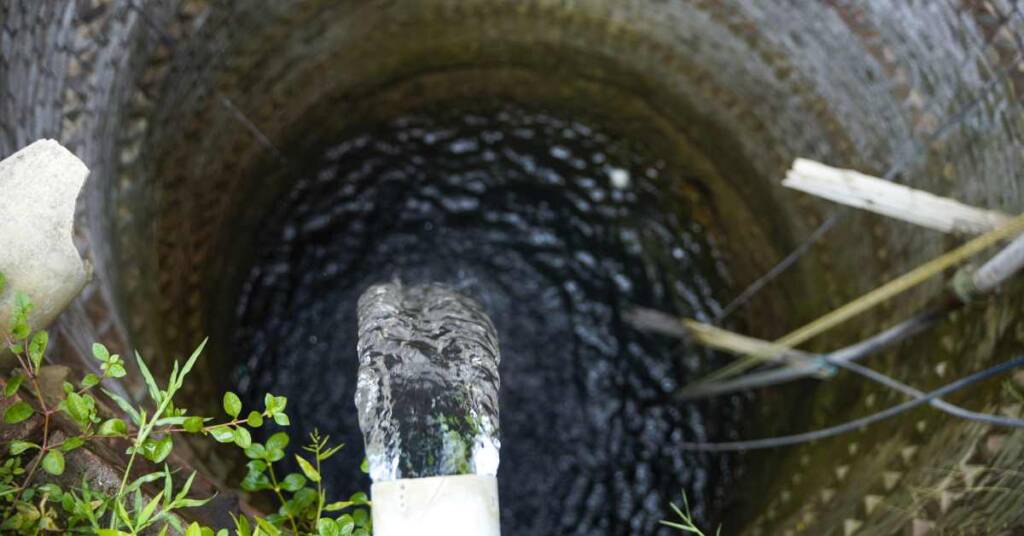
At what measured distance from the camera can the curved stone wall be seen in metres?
2.27

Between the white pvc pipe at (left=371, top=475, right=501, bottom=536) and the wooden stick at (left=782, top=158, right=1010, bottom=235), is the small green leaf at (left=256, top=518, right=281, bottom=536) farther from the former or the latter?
the wooden stick at (left=782, top=158, right=1010, bottom=235)

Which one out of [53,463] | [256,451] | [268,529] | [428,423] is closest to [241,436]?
[256,451]

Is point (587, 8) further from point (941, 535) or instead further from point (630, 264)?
point (941, 535)

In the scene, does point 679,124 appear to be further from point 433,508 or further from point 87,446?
point 87,446

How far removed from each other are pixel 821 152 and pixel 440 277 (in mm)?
1721

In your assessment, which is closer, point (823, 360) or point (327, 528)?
point (327, 528)

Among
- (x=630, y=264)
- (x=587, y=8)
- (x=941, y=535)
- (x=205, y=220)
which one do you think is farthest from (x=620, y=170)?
(x=941, y=535)

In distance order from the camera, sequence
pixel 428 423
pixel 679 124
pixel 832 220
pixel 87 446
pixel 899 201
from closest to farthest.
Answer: pixel 87 446 < pixel 428 423 < pixel 899 201 < pixel 832 220 < pixel 679 124

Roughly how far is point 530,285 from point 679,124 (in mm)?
1073

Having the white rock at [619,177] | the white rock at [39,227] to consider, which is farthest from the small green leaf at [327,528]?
the white rock at [619,177]

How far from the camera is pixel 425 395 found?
2174 mm

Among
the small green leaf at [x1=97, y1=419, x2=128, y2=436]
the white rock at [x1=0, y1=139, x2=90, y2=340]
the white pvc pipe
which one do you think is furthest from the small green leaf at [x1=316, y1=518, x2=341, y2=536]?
the white rock at [x1=0, y1=139, x2=90, y2=340]

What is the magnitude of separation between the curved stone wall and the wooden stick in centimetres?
A: 19

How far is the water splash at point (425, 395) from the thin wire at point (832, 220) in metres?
1.33
